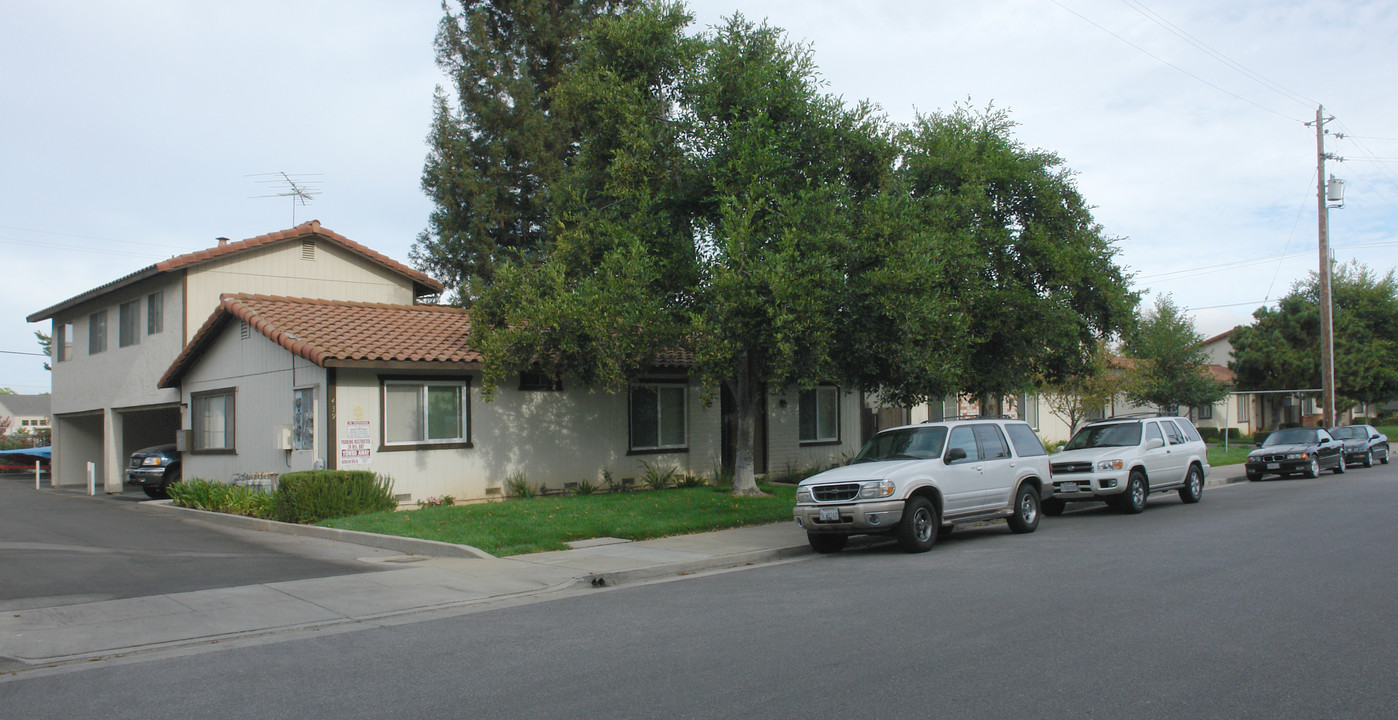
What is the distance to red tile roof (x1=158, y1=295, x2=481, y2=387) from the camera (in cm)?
1716

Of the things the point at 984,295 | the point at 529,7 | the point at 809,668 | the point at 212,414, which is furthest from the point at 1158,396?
the point at 809,668

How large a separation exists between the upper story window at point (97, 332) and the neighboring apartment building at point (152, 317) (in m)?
0.03

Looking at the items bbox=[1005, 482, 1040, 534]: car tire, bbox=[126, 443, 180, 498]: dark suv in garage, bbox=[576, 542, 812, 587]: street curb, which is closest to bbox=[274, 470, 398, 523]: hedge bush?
bbox=[576, 542, 812, 587]: street curb

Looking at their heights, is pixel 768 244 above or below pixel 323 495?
above

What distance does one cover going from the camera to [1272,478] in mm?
27031

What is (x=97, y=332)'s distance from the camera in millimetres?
28734

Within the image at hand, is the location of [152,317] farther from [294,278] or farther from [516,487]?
[516,487]

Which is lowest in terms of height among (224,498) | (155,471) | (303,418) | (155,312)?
(224,498)

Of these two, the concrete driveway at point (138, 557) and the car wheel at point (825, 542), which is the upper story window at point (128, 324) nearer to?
the concrete driveway at point (138, 557)

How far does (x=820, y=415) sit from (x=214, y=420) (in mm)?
14485

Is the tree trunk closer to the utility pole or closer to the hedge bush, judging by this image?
the hedge bush

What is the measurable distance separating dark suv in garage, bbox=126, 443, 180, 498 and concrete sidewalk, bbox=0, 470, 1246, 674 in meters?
11.3

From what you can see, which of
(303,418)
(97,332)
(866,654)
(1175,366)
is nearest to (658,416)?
(303,418)

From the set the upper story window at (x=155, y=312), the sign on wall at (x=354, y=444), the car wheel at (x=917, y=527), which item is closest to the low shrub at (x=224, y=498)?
the sign on wall at (x=354, y=444)
